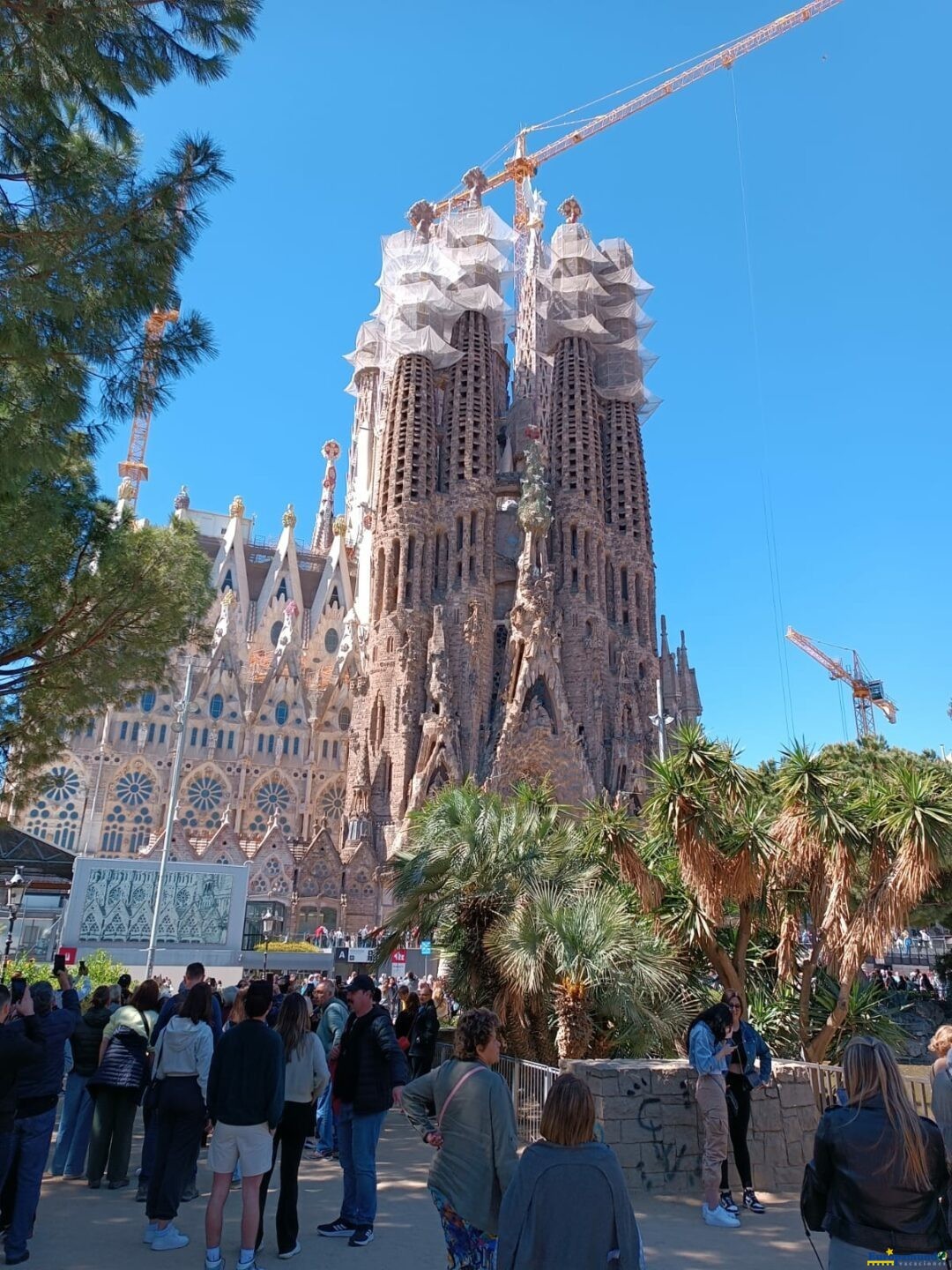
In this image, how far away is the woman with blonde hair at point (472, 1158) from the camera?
349cm

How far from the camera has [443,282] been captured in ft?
148

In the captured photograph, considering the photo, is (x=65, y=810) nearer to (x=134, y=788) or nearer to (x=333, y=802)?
(x=134, y=788)

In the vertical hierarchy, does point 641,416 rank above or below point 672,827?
above

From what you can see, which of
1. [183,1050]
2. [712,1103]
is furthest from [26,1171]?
[712,1103]

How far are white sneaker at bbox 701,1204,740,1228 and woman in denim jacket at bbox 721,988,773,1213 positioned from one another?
0.19 m

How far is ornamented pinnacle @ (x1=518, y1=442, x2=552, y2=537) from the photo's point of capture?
41.1m

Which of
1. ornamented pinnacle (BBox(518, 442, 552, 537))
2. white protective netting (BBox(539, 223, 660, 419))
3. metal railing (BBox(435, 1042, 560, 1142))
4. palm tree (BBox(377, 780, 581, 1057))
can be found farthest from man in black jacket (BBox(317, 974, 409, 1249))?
white protective netting (BBox(539, 223, 660, 419))

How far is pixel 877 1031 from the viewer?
9789mm

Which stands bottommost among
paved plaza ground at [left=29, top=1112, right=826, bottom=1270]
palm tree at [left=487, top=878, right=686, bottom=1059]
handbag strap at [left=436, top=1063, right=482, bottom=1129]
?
paved plaza ground at [left=29, top=1112, right=826, bottom=1270]

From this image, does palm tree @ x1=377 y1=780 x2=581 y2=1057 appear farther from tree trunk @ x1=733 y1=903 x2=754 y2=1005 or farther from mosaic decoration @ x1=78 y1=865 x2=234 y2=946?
mosaic decoration @ x1=78 y1=865 x2=234 y2=946

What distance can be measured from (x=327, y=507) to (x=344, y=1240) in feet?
210

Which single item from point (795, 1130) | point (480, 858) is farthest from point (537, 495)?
point (795, 1130)

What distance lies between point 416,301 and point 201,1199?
42881 mm

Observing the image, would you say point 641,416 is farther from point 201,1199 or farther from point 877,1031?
point 201,1199
